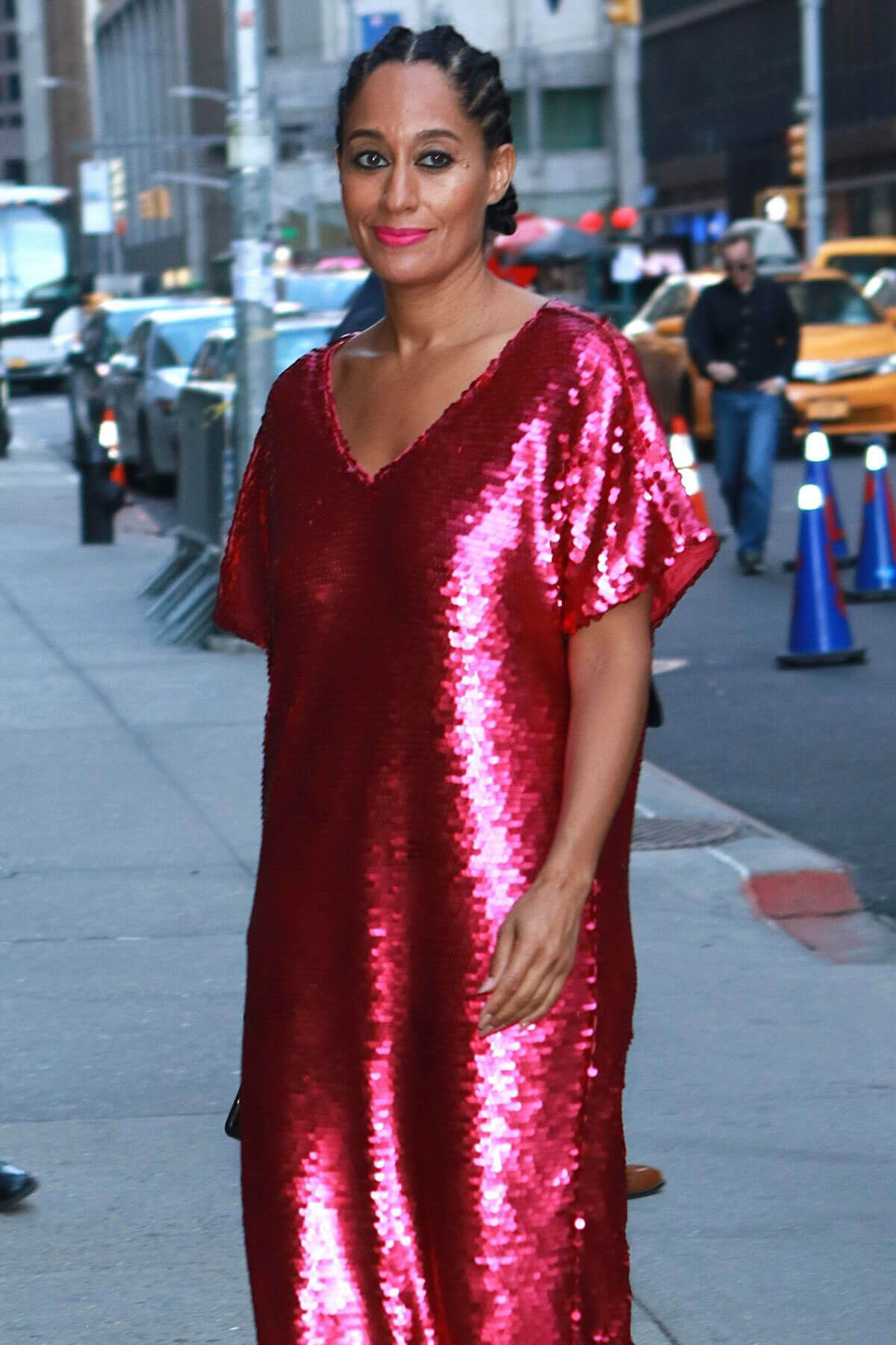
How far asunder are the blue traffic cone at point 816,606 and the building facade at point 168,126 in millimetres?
74405

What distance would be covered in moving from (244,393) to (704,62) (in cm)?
5661

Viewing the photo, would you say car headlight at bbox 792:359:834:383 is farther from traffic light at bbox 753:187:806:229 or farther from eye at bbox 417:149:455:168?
traffic light at bbox 753:187:806:229

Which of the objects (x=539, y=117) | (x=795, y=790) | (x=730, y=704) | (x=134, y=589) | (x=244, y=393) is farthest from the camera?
(x=539, y=117)

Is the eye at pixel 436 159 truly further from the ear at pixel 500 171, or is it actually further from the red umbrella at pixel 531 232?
the red umbrella at pixel 531 232

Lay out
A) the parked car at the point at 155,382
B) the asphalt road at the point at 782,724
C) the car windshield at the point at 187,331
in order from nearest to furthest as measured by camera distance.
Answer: the asphalt road at the point at 782,724 < the parked car at the point at 155,382 < the car windshield at the point at 187,331

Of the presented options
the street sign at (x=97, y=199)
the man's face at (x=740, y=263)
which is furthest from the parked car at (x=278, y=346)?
the street sign at (x=97, y=199)

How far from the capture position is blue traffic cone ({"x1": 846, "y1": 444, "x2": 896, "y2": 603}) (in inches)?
511

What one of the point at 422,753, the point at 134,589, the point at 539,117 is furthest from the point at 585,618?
the point at 539,117

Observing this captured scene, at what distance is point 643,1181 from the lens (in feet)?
14.6

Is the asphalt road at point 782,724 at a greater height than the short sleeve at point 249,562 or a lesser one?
lesser

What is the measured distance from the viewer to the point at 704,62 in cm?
6588

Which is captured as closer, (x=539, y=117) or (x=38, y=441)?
(x=38, y=441)

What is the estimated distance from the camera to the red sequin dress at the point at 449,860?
250 centimetres

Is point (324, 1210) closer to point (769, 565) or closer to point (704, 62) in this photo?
point (769, 565)
